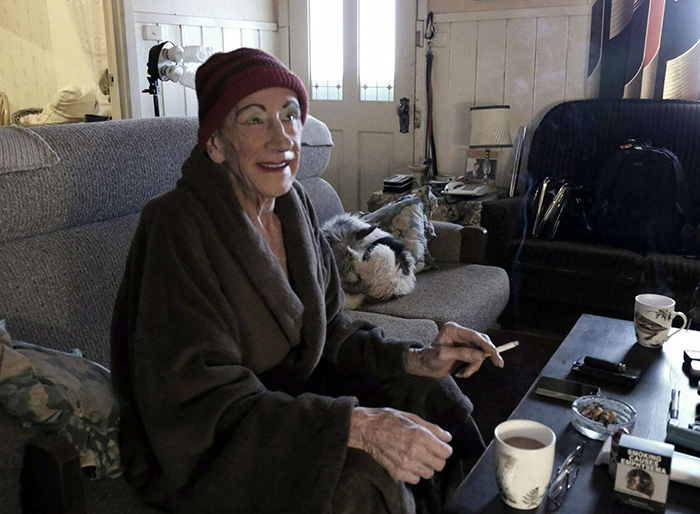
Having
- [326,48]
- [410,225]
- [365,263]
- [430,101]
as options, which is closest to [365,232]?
[365,263]

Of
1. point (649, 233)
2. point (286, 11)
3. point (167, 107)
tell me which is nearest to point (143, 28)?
point (167, 107)

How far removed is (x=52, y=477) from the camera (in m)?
0.96

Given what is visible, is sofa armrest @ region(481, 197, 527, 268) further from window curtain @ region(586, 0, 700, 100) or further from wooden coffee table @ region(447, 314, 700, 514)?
wooden coffee table @ region(447, 314, 700, 514)

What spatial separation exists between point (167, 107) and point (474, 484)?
3177mm

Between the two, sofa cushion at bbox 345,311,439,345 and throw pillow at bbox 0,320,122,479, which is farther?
sofa cushion at bbox 345,311,439,345

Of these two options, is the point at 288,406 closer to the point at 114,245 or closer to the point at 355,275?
the point at 114,245

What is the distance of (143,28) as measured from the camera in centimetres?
352

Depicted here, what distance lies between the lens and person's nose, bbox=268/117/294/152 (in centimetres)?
131

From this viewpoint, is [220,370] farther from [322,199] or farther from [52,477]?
[322,199]

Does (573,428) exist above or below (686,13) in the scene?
below

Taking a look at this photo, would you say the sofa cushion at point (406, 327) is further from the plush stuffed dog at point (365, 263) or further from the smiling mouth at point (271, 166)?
the smiling mouth at point (271, 166)

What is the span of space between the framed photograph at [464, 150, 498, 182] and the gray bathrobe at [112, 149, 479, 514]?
2.62 metres

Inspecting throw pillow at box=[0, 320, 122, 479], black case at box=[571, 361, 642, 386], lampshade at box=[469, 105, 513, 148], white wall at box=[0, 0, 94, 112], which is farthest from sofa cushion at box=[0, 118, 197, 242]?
white wall at box=[0, 0, 94, 112]

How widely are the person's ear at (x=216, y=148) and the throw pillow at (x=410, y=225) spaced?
4.23 feet
